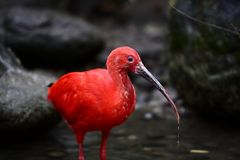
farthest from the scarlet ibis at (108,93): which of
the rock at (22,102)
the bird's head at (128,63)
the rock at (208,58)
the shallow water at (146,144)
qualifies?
the rock at (208,58)

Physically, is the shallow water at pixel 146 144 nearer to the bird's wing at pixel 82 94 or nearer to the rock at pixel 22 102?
the rock at pixel 22 102

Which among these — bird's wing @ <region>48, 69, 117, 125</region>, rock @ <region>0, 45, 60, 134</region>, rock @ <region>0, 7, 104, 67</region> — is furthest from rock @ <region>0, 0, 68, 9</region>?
bird's wing @ <region>48, 69, 117, 125</region>

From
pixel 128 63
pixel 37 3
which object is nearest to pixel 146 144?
pixel 128 63

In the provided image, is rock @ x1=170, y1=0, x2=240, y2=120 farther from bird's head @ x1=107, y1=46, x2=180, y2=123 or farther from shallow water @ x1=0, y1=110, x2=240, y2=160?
bird's head @ x1=107, y1=46, x2=180, y2=123

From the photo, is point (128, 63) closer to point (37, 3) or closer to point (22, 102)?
point (22, 102)

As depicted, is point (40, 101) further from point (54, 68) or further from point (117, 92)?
point (54, 68)

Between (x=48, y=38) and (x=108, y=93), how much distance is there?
197 inches

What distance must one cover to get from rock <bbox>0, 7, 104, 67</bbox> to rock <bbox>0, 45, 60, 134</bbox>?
8.79 feet

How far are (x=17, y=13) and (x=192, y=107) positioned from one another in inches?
163

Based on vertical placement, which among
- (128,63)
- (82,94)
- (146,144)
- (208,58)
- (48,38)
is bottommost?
(146,144)

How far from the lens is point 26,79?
7754 mm

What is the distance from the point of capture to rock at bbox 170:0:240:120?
7793 millimetres

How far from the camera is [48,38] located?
421 inches

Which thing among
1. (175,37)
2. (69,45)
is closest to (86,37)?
(69,45)
